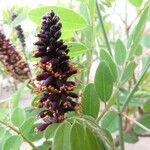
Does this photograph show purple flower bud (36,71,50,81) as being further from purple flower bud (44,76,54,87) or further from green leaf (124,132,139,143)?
green leaf (124,132,139,143)

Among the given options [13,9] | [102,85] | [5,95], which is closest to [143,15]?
[102,85]

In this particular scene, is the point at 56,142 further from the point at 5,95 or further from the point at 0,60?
the point at 5,95

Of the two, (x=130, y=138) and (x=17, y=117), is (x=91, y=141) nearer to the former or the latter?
(x=17, y=117)

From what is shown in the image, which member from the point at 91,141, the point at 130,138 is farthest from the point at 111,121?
the point at 91,141

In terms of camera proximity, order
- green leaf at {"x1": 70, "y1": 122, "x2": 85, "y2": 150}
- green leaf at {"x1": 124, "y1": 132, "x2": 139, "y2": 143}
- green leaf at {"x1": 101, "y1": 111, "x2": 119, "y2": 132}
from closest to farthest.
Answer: green leaf at {"x1": 70, "y1": 122, "x2": 85, "y2": 150} < green leaf at {"x1": 101, "y1": 111, "x2": 119, "y2": 132} < green leaf at {"x1": 124, "y1": 132, "x2": 139, "y2": 143}

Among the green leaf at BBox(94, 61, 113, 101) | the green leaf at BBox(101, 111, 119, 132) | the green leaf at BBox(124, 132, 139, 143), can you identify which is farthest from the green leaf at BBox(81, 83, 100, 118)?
the green leaf at BBox(124, 132, 139, 143)

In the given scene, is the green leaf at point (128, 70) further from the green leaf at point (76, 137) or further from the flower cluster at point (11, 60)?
the flower cluster at point (11, 60)

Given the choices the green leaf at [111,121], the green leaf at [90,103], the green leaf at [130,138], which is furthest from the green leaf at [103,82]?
the green leaf at [130,138]
